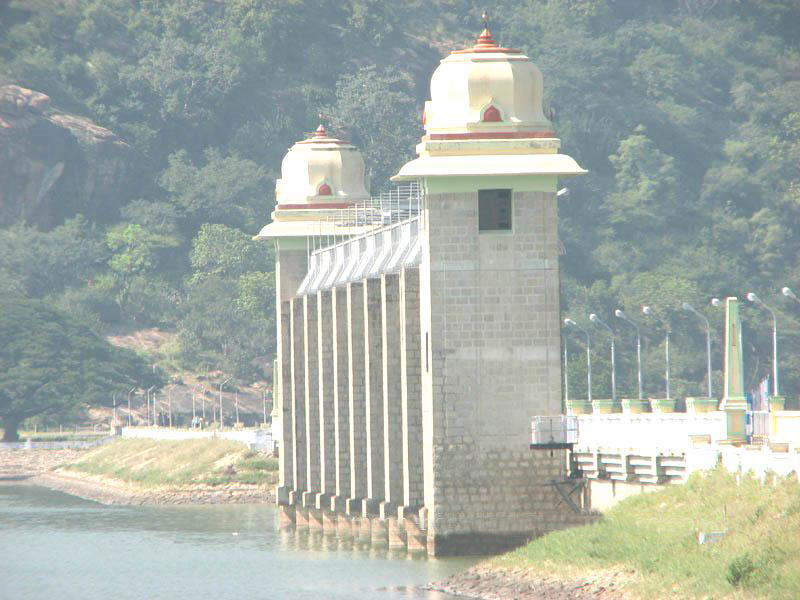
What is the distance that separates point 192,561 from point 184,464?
44.8 meters

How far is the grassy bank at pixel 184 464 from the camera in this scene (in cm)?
11306

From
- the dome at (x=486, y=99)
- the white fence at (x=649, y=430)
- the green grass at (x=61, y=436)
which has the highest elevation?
the dome at (x=486, y=99)

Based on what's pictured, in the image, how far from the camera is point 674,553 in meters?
50.3

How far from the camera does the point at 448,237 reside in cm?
6556

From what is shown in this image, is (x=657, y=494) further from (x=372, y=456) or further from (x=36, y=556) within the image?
(x=36, y=556)

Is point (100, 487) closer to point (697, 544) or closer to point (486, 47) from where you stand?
point (486, 47)

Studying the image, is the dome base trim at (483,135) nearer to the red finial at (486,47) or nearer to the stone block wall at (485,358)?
the stone block wall at (485,358)

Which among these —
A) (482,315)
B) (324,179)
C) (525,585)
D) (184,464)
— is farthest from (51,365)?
(525,585)

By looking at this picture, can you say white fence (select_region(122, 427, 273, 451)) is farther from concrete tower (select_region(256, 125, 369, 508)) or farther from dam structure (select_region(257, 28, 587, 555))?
dam structure (select_region(257, 28, 587, 555))

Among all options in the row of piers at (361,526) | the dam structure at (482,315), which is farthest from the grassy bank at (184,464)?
the dam structure at (482,315)

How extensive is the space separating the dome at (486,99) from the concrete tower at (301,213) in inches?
1013

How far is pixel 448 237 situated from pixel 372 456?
485 inches

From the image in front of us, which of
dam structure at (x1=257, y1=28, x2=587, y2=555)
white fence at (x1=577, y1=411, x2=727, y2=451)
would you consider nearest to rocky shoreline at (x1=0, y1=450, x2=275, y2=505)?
dam structure at (x1=257, y1=28, x2=587, y2=555)

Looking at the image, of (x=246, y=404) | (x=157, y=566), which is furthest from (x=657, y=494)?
(x=246, y=404)
